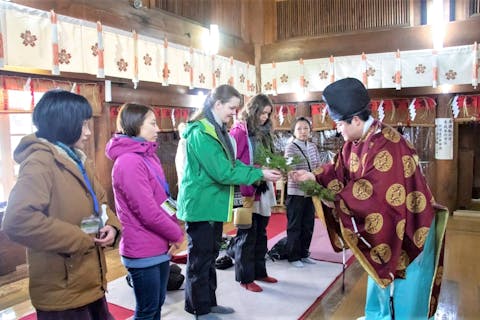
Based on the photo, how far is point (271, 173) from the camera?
2650 mm

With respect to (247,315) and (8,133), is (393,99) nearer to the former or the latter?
(247,315)

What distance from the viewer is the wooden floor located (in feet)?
10.2

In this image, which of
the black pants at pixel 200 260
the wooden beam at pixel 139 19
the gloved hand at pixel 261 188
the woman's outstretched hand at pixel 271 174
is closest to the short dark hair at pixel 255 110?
the gloved hand at pixel 261 188

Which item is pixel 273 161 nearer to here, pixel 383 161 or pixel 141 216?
pixel 383 161

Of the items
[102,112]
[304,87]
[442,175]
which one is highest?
[304,87]

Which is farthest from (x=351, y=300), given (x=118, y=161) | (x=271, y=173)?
(x=118, y=161)

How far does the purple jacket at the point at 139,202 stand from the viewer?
200 centimetres

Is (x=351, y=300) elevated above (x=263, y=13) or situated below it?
below

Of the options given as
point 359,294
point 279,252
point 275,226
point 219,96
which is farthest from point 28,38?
point 275,226

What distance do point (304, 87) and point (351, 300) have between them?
4.44 m

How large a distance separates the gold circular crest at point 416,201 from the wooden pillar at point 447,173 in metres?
5.24

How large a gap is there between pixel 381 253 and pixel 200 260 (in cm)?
119

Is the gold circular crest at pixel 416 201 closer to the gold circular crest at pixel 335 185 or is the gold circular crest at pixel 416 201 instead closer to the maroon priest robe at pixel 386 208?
the maroon priest robe at pixel 386 208

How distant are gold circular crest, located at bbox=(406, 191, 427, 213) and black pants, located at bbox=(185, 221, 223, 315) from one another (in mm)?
1244
